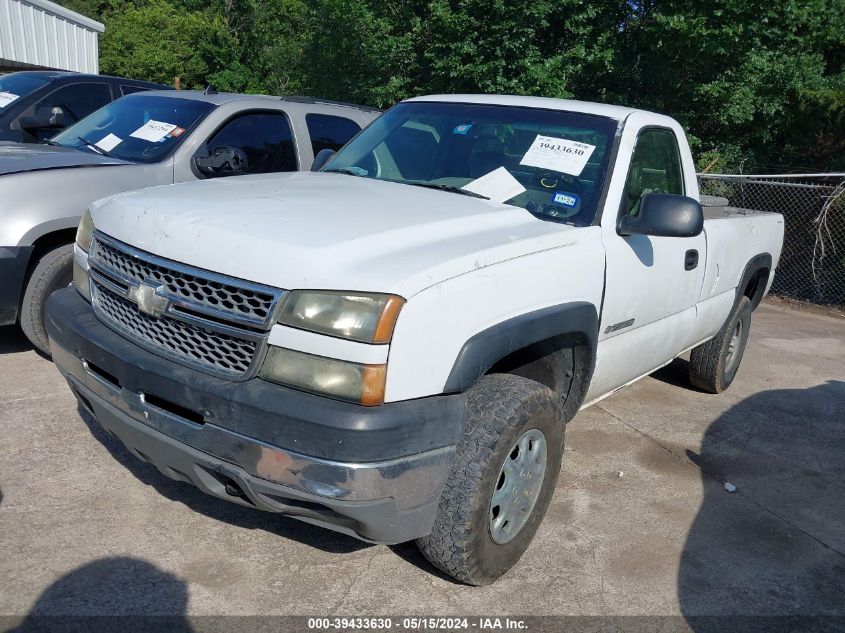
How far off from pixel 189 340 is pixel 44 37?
17.9 meters

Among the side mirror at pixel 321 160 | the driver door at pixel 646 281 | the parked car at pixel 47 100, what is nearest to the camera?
the driver door at pixel 646 281

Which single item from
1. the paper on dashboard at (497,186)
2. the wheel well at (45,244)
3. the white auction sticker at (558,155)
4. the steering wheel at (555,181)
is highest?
the white auction sticker at (558,155)

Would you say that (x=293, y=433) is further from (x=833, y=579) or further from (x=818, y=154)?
(x=818, y=154)

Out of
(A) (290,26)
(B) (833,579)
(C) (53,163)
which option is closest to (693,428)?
(B) (833,579)

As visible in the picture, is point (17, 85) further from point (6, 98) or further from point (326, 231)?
point (326, 231)

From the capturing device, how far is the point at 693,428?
17.1ft

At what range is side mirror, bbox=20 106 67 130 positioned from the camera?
20.8 ft

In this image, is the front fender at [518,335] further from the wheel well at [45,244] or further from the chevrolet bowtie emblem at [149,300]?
the wheel well at [45,244]

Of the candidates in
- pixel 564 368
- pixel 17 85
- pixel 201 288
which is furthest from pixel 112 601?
pixel 17 85

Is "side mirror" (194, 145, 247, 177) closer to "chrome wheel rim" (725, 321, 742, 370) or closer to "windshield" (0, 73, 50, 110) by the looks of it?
"windshield" (0, 73, 50, 110)

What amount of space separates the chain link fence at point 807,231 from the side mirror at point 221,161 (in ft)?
21.9

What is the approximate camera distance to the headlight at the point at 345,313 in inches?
96.0

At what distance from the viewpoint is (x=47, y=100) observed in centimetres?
711

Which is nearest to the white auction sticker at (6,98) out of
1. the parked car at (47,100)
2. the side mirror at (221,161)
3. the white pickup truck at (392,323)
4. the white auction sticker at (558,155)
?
the parked car at (47,100)
